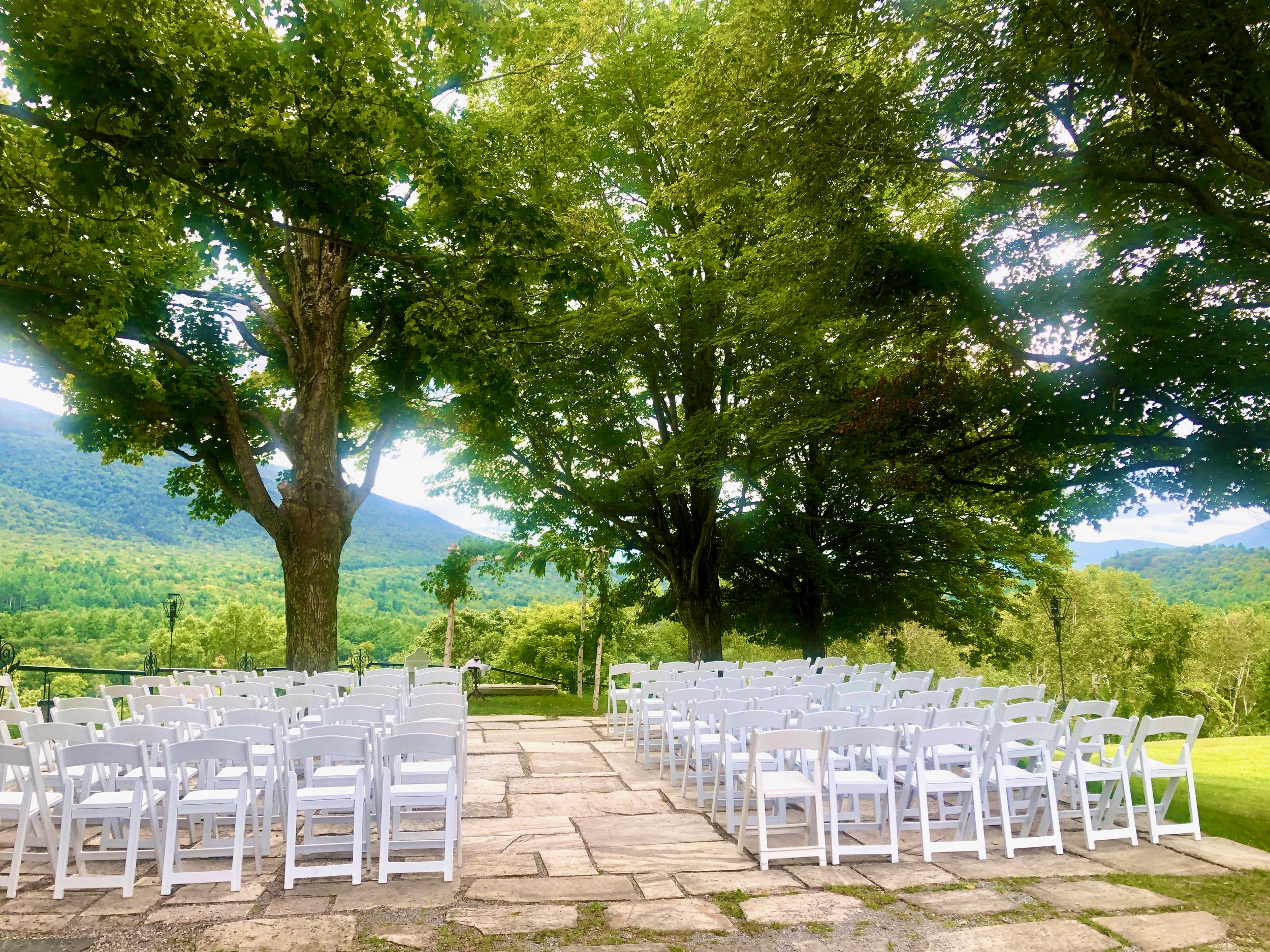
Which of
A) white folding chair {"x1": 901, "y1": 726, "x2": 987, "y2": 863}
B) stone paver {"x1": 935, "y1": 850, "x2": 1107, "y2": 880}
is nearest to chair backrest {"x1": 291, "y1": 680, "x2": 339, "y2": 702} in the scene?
white folding chair {"x1": 901, "y1": 726, "x2": 987, "y2": 863}

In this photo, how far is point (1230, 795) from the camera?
23.9 ft

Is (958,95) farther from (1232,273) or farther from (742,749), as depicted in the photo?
(742,749)

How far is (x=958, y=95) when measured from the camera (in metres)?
7.09

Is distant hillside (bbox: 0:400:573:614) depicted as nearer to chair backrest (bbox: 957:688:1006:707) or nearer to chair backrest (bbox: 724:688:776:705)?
chair backrest (bbox: 724:688:776:705)

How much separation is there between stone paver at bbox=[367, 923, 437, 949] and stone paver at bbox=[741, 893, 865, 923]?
157 cm

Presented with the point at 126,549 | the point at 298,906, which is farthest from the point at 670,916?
the point at 126,549

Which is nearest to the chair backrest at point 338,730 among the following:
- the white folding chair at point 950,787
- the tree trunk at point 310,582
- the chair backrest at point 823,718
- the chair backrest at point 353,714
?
the chair backrest at point 353,714

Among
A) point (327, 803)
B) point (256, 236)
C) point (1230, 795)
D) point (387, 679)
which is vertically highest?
point (256, 236)

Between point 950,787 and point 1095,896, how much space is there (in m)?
0.96

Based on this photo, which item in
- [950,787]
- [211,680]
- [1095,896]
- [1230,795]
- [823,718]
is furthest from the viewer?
[211,680]

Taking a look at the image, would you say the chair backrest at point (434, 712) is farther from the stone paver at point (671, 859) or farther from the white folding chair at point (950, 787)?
the white folding chair at point (950, 787)

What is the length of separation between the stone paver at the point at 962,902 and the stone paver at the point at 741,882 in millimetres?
642

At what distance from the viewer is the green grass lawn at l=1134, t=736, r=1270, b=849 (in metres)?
5.99

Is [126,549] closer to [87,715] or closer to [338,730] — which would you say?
[87,715]
